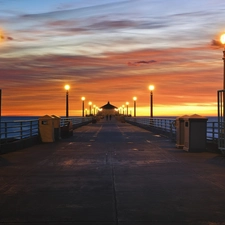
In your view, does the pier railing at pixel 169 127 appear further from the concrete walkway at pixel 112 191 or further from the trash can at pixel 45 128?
the trash can at pixel 45 128

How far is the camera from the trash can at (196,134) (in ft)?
59.6

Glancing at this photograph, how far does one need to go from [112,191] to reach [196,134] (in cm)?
1008

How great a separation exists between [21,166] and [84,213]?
22.3 feet

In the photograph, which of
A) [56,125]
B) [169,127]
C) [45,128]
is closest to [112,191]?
[45,128]

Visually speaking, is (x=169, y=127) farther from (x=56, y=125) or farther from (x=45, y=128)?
(x=45, y=128)

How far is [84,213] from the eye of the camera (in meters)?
7.05

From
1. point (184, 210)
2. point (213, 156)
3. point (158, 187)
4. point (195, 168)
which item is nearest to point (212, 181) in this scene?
point (158, 187)

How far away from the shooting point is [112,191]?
904cm

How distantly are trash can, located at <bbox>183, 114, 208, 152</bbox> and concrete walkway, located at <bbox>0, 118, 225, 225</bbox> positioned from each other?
124 inches

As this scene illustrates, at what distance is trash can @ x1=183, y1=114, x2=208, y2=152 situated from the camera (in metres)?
18.2

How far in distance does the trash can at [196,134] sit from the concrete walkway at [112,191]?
3.15 m

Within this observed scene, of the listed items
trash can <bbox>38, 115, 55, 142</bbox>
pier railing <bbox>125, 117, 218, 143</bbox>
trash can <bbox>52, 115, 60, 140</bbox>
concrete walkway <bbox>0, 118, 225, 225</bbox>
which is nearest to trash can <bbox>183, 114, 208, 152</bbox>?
pier railing <bbox>125, 117, 218, 143</bbox>

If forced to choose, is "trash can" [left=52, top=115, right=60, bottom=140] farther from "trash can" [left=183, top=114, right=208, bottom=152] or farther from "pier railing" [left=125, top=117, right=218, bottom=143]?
"trash can" [left=183, top=114, right=208, bottom=152]

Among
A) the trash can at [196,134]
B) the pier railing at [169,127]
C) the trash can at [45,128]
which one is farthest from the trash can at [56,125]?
the trash can at [196,134]
